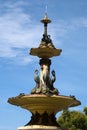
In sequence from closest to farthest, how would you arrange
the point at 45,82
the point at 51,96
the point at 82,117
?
the point at 51,96 < the point at 45,82 < the point at 82,117

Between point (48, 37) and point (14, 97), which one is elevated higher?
point (48, 37)

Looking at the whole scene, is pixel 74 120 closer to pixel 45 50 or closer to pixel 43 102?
pixel 45 50

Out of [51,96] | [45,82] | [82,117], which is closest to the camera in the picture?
[51,96]

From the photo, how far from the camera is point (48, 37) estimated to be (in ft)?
78.9

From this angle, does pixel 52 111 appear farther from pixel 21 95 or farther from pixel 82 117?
pixel 82 117

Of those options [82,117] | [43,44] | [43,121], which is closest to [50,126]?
[43,121]

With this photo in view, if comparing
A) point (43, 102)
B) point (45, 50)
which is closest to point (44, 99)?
point (43, 102)

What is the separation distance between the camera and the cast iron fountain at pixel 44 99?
21.6m

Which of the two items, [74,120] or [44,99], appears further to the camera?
[74,120]

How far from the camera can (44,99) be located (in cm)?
2153

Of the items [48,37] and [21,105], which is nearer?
[21,105]

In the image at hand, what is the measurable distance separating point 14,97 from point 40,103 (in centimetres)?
130

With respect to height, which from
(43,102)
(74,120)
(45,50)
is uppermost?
(74,120)

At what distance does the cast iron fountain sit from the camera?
21.6 metres
